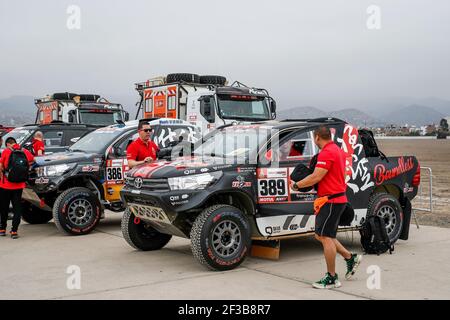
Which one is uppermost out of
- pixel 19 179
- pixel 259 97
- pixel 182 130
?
pixel 259 97

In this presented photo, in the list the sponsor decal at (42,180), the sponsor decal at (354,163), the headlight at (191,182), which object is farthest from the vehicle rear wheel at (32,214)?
the sponsor decal at (354,163)

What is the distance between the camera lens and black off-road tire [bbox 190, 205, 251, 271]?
22.1 feet

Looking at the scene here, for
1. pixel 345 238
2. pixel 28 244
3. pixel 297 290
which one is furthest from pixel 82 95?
pixel 297 290

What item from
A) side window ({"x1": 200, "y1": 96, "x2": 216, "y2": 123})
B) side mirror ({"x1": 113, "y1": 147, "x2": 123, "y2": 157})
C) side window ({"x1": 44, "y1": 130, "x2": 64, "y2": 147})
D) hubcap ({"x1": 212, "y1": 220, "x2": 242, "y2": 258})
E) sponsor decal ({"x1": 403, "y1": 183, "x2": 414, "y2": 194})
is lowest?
hubcap ({"x1": 212, "y1": 220, "x2": 242, "y2": 258})

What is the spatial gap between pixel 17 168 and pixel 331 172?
5.63 meters

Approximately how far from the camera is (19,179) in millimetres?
9445

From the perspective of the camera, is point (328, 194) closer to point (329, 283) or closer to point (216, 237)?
point (329, 283)

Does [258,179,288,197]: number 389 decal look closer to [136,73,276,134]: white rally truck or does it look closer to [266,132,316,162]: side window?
[266,132,316,162]: side window

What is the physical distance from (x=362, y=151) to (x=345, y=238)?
1.89 metres

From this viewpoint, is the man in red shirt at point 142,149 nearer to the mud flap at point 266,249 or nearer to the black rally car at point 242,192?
the black rally car at point 242,192

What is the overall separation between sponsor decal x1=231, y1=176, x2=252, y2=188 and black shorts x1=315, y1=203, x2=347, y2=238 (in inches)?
50.4

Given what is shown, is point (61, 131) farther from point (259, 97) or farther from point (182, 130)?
point (259, 97)

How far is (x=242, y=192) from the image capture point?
7129 mm

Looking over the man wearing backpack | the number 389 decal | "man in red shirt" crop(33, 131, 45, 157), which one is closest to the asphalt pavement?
the man wearing backpack
